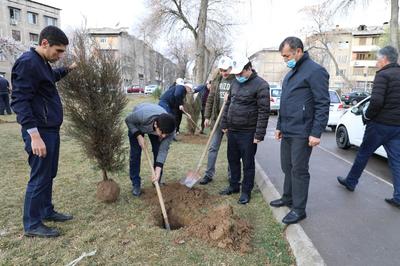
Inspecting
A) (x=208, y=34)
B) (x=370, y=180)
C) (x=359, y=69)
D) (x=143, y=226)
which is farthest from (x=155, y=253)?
(x=359, y=69)

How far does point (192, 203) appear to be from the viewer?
4.27 metres

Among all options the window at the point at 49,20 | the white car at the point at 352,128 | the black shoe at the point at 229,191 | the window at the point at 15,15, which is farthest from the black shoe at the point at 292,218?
the window at the point at 49,20

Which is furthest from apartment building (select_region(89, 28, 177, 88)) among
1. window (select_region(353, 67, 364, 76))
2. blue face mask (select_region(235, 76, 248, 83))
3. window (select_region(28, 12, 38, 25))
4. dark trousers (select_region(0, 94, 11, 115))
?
blue face mask (select_region(235, 76, 248, 83))

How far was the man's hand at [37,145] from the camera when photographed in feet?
9.66

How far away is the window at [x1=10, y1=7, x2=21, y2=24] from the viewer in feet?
145

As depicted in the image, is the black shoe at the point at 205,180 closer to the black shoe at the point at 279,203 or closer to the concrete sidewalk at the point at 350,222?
the concrete sidewalk at the point at 350,222

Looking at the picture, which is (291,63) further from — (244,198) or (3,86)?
(3,86)

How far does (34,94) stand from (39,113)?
0.63 ft

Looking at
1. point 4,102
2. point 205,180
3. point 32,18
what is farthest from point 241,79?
point 32,18

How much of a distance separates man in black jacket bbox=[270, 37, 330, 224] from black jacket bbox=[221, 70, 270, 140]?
0.31m

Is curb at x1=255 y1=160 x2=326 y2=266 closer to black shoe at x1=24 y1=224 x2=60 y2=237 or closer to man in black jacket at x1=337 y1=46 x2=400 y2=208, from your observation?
man in black jacket at x1=337 y1=46 x2=400 y2=208

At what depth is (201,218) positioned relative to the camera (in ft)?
12.3

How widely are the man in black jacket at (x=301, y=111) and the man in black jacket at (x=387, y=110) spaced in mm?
1308

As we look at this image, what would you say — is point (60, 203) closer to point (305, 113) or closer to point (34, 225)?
point (34, 225)
